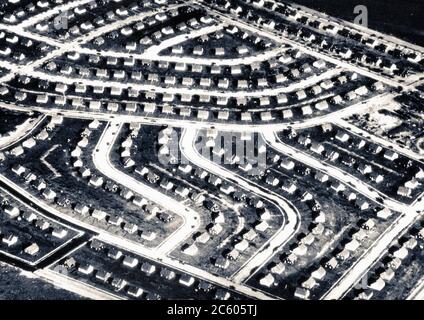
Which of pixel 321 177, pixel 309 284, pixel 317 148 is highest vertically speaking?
pixel 317 148

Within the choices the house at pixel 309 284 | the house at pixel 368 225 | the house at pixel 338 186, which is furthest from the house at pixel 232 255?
the house at pixel 338 186

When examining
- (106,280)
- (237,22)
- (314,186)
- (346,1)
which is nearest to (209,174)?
(314,186)

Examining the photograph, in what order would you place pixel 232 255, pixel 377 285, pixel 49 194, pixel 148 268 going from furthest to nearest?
pixel 49 194
pixel 232 255
pixel 148 268
pixel 377 285

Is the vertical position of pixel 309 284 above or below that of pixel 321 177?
below

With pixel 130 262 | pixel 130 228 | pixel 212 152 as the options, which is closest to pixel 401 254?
pixel 212 152

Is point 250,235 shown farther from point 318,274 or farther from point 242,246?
point 318,274

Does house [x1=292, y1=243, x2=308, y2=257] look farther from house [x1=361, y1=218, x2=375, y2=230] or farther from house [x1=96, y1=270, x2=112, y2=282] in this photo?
house [x1=96, y1=270, x2=112, y2=282]

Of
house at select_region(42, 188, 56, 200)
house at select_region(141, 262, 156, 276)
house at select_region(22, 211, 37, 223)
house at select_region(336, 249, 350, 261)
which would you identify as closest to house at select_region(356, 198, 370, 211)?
house at select_region(336, 249, 350, 261)

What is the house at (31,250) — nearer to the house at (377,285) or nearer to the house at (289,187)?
the house at (289,187)

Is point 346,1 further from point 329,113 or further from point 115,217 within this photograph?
point 115,217
